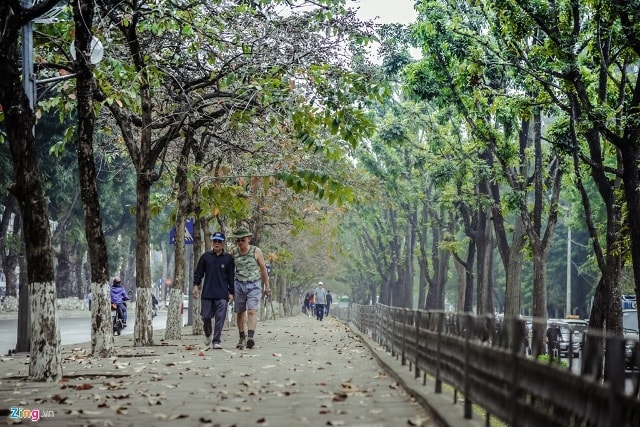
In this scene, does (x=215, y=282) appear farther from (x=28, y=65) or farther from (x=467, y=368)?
(x=467, y=368)

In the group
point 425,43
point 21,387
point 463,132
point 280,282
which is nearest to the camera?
point 21,387

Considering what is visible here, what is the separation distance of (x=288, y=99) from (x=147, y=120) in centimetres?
280

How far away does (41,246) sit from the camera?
10508 mm

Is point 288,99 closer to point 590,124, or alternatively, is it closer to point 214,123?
point 214,123

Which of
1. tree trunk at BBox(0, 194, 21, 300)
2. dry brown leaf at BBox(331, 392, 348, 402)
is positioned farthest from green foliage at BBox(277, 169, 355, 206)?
tree trunk at BBox(0, 194, 21, 300)

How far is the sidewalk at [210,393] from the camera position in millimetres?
7816

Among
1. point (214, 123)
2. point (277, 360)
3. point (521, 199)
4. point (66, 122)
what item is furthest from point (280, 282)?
point (277, 360)

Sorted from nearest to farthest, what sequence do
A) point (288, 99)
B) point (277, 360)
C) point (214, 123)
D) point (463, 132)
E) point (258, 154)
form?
point (277, 360) → point (288, 99) → point (214, 123) → point (258, 154) → point (463, 132)

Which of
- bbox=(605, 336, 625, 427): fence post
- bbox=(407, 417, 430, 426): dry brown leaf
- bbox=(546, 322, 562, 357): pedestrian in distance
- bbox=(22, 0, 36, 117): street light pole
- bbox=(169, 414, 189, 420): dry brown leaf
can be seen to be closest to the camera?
bbox=(605, 336, 625, 427): fence post

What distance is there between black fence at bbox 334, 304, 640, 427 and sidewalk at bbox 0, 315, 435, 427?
61 centimetres

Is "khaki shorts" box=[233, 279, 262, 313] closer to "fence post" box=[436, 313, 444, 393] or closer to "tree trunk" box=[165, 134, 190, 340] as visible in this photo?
"tree trunk" box=[165, 134, 190, 340]

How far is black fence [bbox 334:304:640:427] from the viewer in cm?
446

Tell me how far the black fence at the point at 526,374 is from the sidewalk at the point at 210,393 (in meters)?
0.61

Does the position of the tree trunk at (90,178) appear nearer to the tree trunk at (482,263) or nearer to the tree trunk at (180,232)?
the tree trunk at (180,232)
